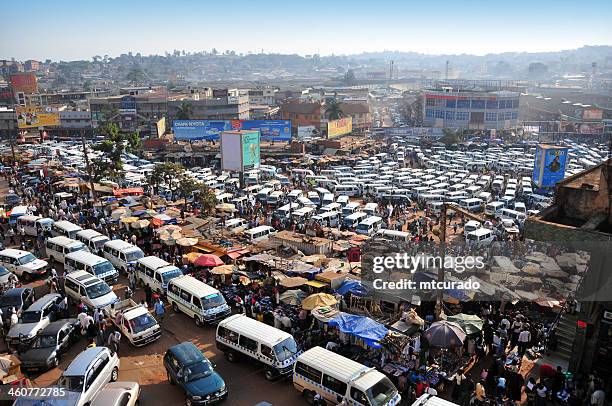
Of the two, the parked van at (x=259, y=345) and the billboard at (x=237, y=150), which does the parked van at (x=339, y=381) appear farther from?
the billboard at (x=237, y=150)

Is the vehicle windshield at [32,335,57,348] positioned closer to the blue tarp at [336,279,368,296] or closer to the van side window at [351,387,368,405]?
the van side window at [351,387,368,405]


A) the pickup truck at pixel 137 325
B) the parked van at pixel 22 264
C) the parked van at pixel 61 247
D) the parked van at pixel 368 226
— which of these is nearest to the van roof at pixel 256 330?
the pickup truck at pixel 137 325

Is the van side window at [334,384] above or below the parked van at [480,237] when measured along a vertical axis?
above

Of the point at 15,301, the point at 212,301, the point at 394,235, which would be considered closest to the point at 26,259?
the point at 15,301

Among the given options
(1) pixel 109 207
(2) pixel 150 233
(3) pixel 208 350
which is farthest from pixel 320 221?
(3) pixel 208 350

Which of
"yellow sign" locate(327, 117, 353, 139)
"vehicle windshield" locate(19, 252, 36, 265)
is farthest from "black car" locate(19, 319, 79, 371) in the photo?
"yellow sign" locate(327, 117, 353, 139)

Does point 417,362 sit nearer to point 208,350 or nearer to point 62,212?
point 208,350
